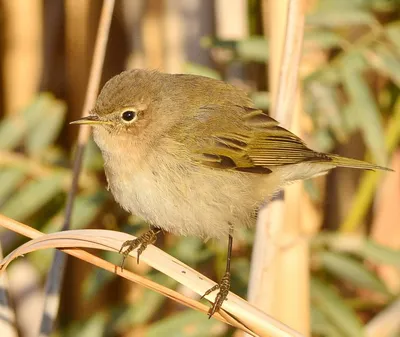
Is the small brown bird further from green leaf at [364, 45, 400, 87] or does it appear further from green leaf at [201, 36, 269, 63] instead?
green leaf at [364, 45, 400, 87]

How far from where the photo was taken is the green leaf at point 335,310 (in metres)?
3.14

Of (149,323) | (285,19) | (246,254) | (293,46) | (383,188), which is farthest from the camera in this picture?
(383,188)

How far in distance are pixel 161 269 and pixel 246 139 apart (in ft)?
3.14

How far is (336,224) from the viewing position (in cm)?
426

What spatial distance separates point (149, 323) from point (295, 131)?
5.30 ft

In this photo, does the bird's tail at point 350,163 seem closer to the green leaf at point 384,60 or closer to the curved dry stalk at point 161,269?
the green leaf at point 384,60

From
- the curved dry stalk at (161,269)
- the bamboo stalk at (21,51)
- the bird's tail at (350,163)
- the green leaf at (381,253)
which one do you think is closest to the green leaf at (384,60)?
the bird's tail at (350,163)

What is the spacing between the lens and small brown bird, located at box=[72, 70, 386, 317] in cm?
246

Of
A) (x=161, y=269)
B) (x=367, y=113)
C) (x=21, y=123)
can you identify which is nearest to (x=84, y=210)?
(x=21, y=123)

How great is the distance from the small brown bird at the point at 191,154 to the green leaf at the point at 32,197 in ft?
2.04

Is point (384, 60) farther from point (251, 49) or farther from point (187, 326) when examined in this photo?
point (187, 326)

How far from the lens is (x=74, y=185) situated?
2.56 meters

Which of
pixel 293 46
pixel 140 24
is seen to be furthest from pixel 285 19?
pixel 140 24

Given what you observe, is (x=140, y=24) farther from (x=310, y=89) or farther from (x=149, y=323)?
(x=149, y=323)
